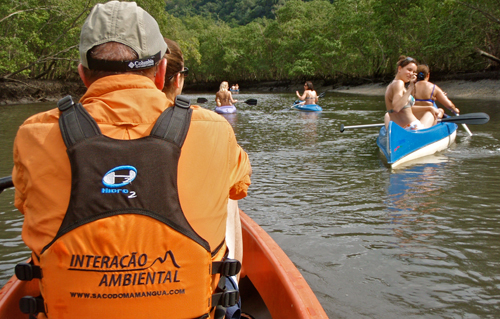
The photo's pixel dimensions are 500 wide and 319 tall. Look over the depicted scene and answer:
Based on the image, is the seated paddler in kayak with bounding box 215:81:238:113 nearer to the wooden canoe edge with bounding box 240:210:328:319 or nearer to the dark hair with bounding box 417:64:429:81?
the dark hair with bounding box 417:64:429:81

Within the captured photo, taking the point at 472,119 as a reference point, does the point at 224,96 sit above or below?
below

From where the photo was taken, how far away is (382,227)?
14.8ft

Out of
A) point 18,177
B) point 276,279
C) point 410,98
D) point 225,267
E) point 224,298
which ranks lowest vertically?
point 276,279

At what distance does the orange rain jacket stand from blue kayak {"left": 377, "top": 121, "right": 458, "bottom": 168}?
5.82 meters

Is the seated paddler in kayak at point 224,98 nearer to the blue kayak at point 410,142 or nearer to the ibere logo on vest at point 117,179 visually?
the blue kayak at point 410,142

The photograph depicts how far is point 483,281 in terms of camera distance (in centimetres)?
338

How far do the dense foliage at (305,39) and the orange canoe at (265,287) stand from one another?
23.0 metres

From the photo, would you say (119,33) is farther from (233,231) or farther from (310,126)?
(310,126)

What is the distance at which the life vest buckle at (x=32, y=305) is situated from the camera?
1.40 m

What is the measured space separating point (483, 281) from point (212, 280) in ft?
9.13

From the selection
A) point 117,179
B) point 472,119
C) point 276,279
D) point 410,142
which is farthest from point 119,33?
point 472,119

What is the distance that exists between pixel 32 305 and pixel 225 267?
2.10 feet

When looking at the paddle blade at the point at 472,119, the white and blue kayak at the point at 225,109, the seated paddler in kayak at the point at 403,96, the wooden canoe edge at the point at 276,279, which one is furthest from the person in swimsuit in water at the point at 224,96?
the wooden canoe edge at the point at 276,279

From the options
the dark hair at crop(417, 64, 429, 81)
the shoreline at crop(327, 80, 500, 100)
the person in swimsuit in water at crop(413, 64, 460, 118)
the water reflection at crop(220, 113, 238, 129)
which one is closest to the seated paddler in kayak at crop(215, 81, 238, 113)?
the water reflection at crop(220, 113, 238, 129)
